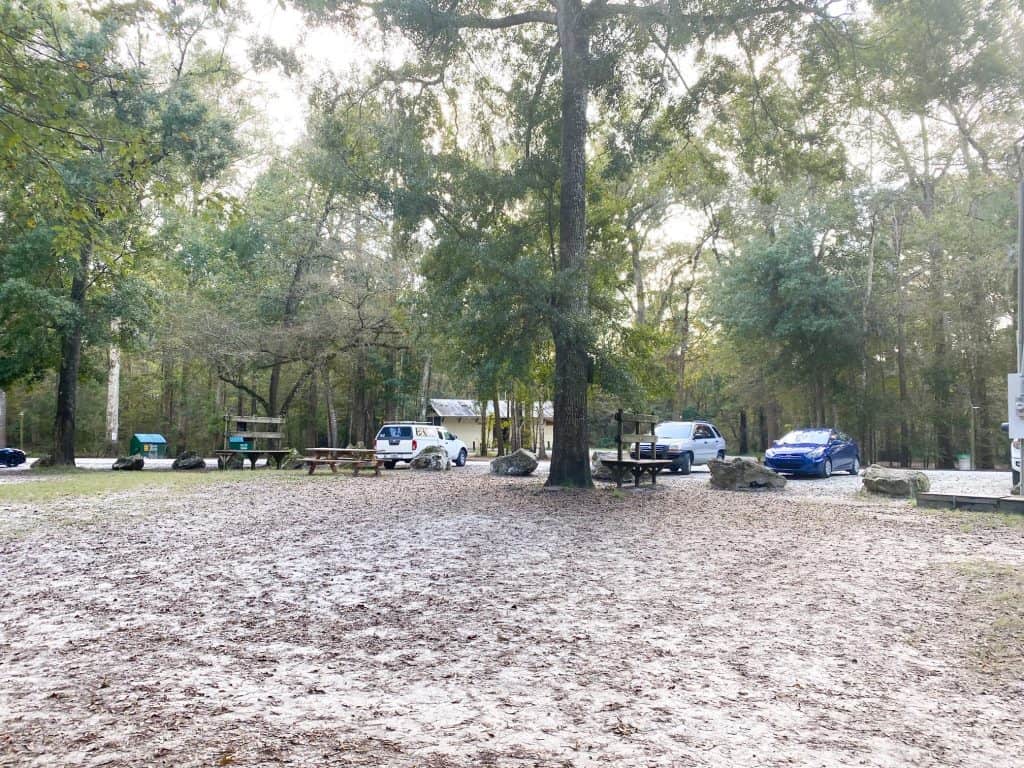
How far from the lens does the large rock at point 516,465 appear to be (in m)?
21.2

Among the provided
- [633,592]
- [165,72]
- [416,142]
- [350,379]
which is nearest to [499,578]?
[633,592]

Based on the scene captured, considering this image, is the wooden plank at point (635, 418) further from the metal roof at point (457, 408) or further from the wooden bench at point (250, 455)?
the metal roof at point (457, 408)

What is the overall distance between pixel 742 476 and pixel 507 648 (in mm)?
13190

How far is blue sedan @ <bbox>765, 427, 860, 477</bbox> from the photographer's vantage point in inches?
773

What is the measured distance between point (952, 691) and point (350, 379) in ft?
106

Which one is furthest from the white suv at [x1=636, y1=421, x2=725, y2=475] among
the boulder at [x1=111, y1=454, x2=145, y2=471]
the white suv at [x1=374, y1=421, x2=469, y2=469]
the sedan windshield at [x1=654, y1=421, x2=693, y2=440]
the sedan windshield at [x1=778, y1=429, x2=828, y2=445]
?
the boulder at [x1=111, y1=454, x2=145, y2=471]

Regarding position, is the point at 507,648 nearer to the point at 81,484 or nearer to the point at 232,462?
the point at 81,484

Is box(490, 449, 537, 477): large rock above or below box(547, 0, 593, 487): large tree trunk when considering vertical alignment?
below

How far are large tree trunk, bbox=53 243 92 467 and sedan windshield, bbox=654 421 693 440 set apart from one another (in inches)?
710

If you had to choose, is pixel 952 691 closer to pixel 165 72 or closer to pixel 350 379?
pixel 165 72

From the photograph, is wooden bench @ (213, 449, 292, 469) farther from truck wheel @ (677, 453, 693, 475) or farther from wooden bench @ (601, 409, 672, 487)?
truck wheel @ (677, 453, 693, 475)

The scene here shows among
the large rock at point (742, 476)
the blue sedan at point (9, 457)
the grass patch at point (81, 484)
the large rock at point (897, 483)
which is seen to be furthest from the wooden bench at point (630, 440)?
the blue sedan at point (9, 457)

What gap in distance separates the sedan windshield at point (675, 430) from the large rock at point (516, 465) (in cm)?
408

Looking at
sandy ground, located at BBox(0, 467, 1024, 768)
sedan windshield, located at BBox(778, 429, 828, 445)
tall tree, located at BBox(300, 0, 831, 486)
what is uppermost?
tall tree, located at BBox(300, 0, 831, 486)
